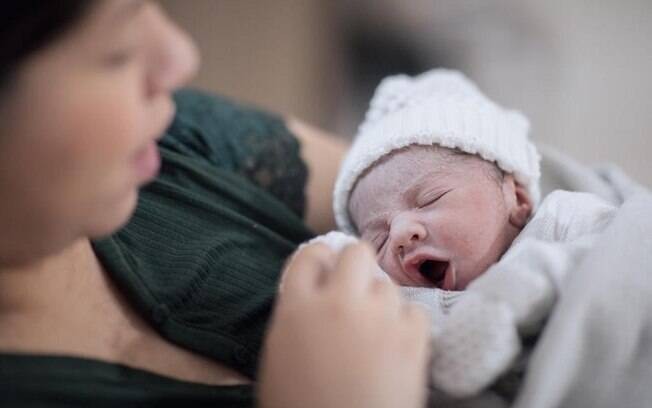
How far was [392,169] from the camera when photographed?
0.85 meters

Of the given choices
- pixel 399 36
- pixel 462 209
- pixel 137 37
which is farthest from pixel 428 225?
pixel 399 36

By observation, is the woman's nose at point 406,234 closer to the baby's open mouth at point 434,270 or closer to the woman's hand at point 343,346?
the baby's open mouth at point 434,270

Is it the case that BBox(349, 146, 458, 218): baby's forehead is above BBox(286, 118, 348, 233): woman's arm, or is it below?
above

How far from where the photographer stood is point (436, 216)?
78 cm

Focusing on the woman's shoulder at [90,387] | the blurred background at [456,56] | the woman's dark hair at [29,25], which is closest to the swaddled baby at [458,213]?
the woman's shoulder at [90,387]

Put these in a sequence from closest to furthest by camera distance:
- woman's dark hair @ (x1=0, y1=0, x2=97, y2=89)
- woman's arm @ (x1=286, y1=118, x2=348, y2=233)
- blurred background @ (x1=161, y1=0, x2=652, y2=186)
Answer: woman's dark hair @ (x1=0, y1=0, x2=97, y2=89), woman's arm @ (x1=286, y1=118, x2=348, y2=233), blurred background @ (x1=161, y1=0, x2=652, y2=186)

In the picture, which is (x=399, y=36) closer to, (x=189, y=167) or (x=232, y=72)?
(x=232, y=72)

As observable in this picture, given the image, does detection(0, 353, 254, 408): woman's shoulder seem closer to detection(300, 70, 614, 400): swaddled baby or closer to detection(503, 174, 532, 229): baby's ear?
detection(300, 70, 614, 400): swaddled baby

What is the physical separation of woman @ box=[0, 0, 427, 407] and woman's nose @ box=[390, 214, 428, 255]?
0.14m

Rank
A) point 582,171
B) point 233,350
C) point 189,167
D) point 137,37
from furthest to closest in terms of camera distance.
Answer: point 582,171 → point 189,167 → point 233,350 → point 137,37

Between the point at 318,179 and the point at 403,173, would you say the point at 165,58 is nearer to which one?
the point at 403,173

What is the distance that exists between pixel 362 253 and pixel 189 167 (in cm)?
34

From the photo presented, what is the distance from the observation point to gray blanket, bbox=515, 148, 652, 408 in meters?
0.57

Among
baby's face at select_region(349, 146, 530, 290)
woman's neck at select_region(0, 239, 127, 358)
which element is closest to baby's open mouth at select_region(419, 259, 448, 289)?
baby's face at select_region(349, 146, 530, 290)
